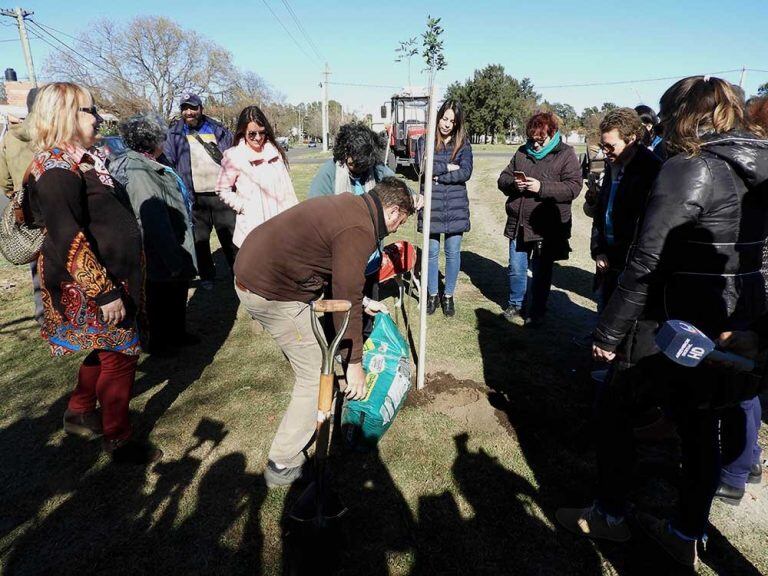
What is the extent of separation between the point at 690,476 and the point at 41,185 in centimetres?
308

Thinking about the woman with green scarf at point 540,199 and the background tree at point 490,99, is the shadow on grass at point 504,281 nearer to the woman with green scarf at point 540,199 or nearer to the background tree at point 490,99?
the woman with green scarf at point 540,199

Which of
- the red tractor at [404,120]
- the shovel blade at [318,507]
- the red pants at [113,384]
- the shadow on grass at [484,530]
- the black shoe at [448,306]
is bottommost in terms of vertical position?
the shadow on grass at [484,530]

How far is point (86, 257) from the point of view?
7.12ft

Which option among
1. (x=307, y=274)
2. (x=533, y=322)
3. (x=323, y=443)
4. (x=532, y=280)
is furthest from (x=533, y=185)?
(x=323, y=443)

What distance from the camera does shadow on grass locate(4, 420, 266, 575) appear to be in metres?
2.02

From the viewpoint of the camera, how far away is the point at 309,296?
2.36 meters

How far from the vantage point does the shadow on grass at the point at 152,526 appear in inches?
79.5

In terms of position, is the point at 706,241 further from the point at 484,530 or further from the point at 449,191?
the point at 449,191

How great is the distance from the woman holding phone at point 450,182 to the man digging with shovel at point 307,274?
7.29 ft

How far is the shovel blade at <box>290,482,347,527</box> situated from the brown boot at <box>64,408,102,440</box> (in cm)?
147

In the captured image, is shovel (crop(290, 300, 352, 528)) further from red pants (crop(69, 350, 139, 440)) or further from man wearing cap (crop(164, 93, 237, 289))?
man wearing cap (crop(164, 93, 237, 289))

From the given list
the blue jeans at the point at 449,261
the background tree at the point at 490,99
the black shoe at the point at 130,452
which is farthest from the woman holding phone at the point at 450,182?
the background tree at the point at 490,99

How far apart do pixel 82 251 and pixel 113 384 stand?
793 millimetres

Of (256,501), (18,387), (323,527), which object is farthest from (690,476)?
(18,387)
